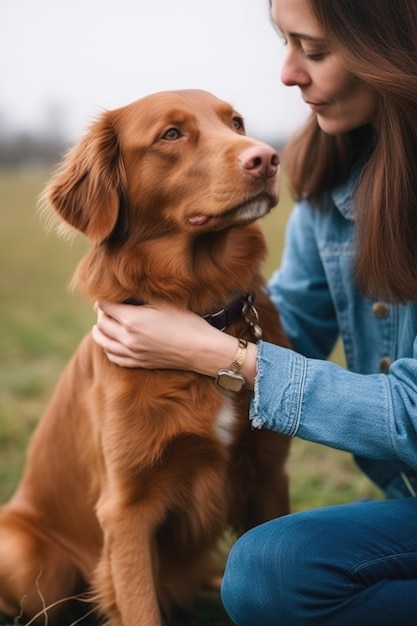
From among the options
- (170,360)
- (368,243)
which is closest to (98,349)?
(170,360)

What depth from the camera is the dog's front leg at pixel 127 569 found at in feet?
8.55

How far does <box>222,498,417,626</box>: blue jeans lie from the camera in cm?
245

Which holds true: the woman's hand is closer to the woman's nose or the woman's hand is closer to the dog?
the dog

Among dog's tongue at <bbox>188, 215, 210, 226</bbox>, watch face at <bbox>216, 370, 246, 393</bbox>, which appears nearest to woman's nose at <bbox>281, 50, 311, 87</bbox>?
dog's tongue at <bbox>188, 215, 210, 226</bbox>

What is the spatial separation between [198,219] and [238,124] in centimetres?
48

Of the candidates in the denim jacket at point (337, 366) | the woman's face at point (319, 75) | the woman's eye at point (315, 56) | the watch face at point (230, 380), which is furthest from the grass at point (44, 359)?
the watch face at point (230, 380)

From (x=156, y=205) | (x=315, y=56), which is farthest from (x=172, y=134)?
(x=315, y=56)

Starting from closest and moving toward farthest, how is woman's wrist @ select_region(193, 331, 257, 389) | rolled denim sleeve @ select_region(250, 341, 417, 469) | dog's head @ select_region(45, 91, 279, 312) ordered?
rolled denim sleeve @ select_region(250, 341, 417, 469), woman's wrist @ select_region(193, 331, 257, 389), dog's head @ select_region(45, 91, 279, 312)

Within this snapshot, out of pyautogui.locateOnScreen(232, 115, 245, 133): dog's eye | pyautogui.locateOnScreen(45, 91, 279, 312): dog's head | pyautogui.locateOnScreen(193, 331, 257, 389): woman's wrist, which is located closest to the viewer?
pyautogui.locateOnScreen(193, 331, 257, 389): woman's wrist

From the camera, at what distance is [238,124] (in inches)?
115

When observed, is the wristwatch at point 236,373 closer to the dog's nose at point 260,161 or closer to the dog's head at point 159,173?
the dog's head at point 159,173

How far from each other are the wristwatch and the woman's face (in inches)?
32.1

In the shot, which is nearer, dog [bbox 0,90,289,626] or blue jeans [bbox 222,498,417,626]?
blue jeans [bbox 222,498,417,626]

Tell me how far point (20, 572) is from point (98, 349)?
0.85m
